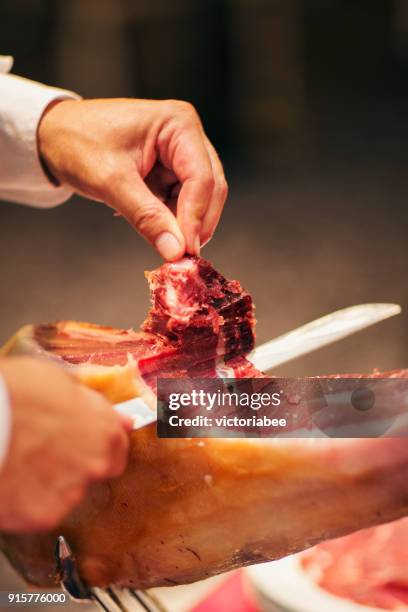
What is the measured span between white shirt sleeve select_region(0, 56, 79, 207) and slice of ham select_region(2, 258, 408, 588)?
26 cm

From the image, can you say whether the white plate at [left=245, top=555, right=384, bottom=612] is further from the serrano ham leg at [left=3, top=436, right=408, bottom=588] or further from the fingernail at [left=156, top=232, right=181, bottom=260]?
the fingernail at [left=156, top=232, right=181, bottom=260]

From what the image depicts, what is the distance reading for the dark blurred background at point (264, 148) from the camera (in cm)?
101

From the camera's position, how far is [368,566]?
754mm

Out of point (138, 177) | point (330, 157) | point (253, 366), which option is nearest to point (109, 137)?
point (138, 177)

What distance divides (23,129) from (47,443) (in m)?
0.46

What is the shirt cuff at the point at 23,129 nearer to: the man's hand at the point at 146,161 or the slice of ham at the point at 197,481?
the man's hand at the point at 146,161

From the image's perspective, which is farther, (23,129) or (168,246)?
(23,129)

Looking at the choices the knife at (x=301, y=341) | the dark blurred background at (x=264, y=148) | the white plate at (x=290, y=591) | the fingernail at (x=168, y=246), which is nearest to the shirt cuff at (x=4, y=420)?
the knife at (x=301, y=341)

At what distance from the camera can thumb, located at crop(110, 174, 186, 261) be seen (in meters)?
0.68

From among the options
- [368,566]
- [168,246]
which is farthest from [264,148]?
[368,566]

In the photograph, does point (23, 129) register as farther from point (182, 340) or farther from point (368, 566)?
point (368, 566)

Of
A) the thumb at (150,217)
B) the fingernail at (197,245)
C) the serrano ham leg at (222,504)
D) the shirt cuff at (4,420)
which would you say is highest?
the thumb at (150,217)

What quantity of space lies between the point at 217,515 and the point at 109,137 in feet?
1.22

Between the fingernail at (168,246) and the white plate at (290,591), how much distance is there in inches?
12.3
